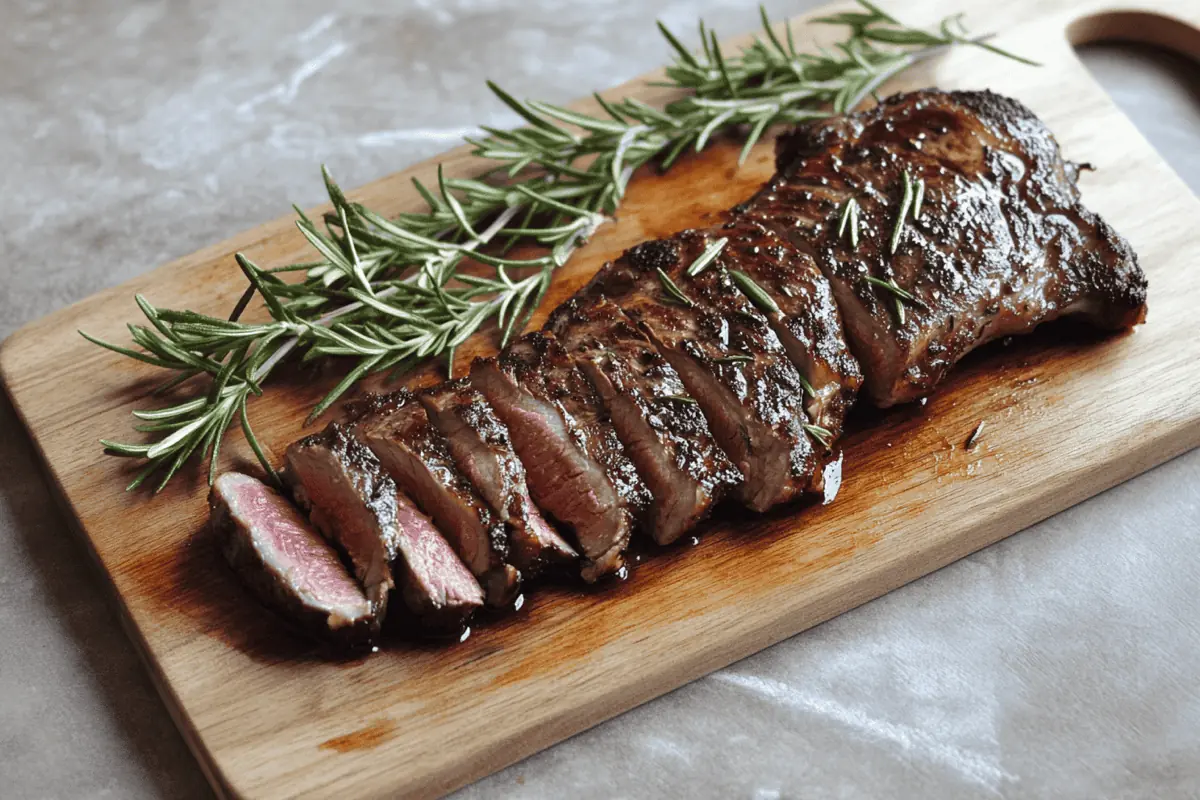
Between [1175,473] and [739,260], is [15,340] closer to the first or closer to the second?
[739,260]

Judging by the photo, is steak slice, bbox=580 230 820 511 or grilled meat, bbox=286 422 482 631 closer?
grilled meat, bbox=286 422 482 631

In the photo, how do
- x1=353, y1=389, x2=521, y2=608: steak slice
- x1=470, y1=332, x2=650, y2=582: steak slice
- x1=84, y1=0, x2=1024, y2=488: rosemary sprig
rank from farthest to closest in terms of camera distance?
x1=84, y1=0, x2=1024, y2=488: rosemary sprig → x1=470, y1=332, x2=650, y2=582: steak slice → x1=353, y1=389, x2=521, y2=608: steak slice

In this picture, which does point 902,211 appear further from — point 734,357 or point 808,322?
point 734,357

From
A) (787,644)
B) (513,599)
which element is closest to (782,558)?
(787,644)

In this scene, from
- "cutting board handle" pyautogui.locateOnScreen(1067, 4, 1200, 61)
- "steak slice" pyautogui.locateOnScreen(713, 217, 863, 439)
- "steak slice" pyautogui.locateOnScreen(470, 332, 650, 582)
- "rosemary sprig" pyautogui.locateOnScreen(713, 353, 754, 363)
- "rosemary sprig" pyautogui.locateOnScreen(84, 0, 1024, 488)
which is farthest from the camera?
"cutting board handle" pyautogui.locateOnScreen(1067, 4, 1200, 61)

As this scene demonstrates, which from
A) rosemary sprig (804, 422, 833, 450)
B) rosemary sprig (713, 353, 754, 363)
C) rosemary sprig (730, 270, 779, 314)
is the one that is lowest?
rosemary sprig (804, 422, 833, 450)

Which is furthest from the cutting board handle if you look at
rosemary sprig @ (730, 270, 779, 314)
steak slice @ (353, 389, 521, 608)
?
steak slice @ (353, 389, 521, 608)

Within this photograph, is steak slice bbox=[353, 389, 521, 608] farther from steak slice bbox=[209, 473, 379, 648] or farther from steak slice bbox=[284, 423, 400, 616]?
steak slice bbox=[209, 473, 379, 648]
